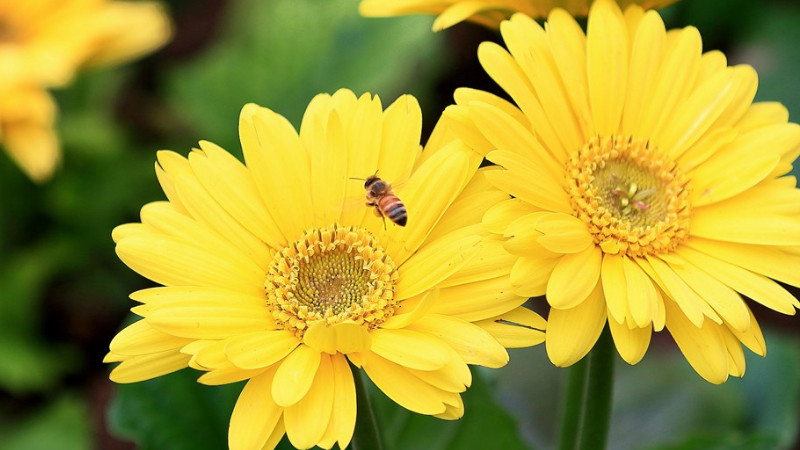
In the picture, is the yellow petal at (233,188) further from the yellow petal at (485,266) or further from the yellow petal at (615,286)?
Result: the yellow petal at (615,286)


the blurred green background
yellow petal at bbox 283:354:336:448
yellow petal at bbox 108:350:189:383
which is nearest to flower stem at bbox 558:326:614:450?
yellow petal at bbox 283:354:336:448

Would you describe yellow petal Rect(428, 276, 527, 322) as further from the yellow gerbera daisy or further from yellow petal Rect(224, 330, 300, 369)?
the yellow gerbera daisy

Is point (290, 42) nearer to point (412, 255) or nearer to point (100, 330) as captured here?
point (100, 330)

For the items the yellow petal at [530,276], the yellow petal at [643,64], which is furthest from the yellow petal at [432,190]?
the yellow petal at [643,64]

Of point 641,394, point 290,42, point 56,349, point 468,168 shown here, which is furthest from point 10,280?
point 468,168

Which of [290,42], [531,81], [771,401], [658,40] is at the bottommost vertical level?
[531,81]

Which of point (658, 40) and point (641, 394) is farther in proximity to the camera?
point (641, 394)

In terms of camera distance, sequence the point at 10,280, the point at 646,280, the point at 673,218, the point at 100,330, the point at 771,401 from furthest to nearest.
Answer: the point at 100,330
the point at 10,280
the point at 771,401
the point at 673,218
the point at 646,280
